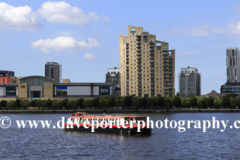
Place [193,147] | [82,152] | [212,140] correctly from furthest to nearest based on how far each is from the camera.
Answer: [212,140], [193,147], [82,152]

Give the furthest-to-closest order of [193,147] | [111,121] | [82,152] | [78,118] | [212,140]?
[78,118] < [111,121] < [212,140] < [193,147] < [82,152]

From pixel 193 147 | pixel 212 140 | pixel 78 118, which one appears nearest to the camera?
pixel 193 147

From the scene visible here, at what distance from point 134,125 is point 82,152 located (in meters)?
24.4

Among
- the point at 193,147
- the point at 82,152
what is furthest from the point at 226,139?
the point at 82,152

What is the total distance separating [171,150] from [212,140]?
63.0 feet

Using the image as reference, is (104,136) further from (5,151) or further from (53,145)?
(5,151)

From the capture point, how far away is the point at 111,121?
96.6 metres

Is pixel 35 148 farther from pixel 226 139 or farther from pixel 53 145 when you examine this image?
pixel 226 139

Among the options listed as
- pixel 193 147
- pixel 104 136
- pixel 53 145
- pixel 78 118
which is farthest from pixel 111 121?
pixel 193 147

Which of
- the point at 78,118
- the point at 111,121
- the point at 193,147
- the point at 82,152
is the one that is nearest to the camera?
the point at 82,152

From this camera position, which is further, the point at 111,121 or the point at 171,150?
the point at 111,121

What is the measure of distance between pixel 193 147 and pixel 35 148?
32372mm

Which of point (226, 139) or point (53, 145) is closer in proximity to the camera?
point (53, 145)

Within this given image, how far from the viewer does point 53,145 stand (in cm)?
8119
